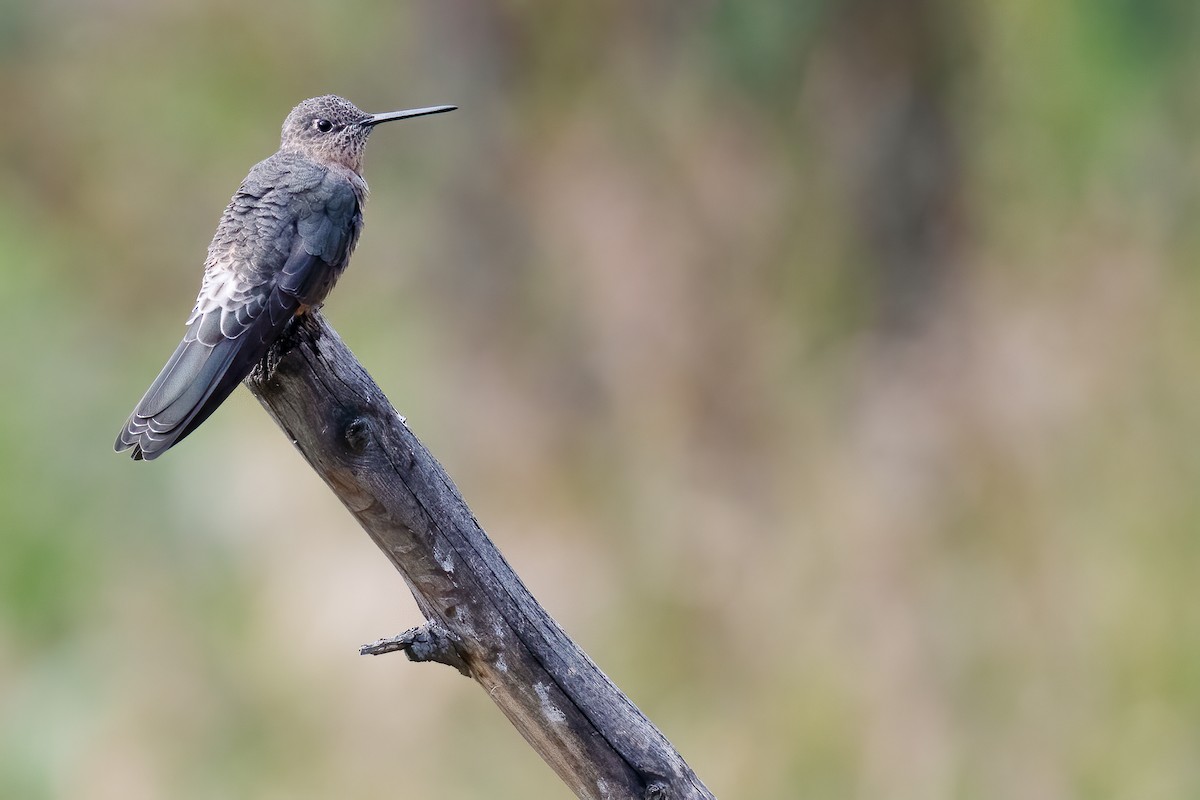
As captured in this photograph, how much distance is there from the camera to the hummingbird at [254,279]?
2.74m

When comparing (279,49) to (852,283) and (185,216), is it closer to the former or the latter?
(185,216)

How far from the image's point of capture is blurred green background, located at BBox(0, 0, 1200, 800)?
7.53 metres

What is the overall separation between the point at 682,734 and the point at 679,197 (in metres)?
3.34

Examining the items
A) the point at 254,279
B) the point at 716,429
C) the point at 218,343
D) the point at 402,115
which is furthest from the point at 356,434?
the point at 716,429

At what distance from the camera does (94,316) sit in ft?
34.3

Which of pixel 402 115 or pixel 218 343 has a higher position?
pixel 402 115

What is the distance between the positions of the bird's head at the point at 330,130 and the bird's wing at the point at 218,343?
90 cm

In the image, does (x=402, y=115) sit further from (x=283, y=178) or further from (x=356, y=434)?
(x=356, y=434)

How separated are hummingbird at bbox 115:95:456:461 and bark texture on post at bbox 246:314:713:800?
84 mm

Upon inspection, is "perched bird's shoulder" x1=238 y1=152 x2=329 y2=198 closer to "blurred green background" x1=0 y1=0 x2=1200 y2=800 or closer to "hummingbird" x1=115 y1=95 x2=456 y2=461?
"hummingbird" x1=115 y1=95 x2=456 y2=461

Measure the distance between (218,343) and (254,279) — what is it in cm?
24

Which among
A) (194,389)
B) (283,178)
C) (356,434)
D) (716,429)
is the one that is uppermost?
(716,429)

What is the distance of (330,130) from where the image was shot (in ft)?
13.0

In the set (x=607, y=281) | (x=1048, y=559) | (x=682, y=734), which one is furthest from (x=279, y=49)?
(x=1048, y=559)
